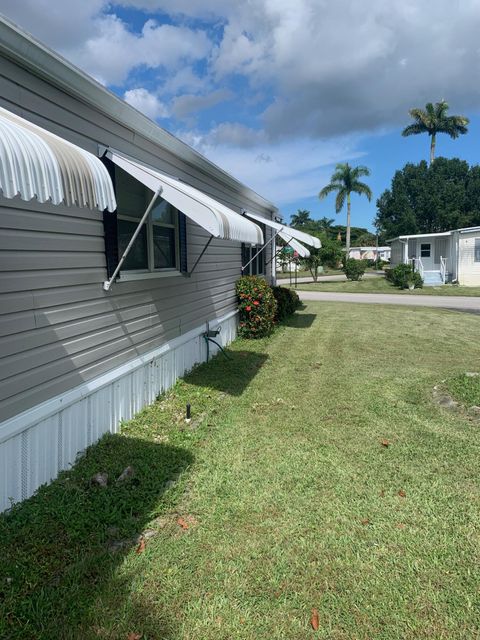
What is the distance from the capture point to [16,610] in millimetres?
2090

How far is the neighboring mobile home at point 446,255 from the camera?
24.3m

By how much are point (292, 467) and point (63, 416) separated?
6.46 feet

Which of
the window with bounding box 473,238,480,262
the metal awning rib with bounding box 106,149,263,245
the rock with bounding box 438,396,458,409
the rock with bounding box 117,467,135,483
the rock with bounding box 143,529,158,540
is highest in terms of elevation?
the window with bounding box 473,238,480,262

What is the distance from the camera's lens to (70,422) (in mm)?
3564

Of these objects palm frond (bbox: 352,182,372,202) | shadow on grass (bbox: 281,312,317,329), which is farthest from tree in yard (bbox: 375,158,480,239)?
shadow on grass (bbox: 281,312,317,329)

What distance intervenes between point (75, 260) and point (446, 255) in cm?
2733

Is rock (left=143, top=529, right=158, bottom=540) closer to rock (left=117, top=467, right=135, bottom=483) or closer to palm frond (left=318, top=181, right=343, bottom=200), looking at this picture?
rock (left=117, top=467, right=135, bottom=483)

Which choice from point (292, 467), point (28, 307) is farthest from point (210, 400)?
point (28, 307)

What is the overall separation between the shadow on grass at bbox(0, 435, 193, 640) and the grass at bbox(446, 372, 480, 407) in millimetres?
3369

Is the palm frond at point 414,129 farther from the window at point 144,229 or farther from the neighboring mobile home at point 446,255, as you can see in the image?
the window at point 144,229

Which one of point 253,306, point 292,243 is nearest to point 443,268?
point 292,243

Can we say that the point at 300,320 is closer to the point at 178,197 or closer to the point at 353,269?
the point at 178,197

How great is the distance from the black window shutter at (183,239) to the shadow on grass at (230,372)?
159cm

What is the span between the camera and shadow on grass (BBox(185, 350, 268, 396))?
5.87 m
